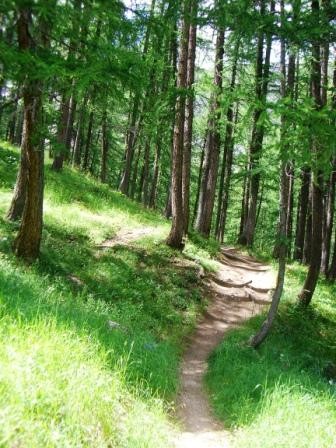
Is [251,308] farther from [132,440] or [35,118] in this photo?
[132,440]

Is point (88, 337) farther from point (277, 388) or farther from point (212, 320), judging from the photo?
point (212, 320)

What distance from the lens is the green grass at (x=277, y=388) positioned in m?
5.34

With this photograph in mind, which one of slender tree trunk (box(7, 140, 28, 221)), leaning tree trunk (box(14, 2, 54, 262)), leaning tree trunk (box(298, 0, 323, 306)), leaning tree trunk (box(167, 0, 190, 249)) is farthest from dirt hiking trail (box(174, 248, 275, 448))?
slender tree trunk (box(7, 140, 28, 221))

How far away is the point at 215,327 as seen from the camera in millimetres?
11648

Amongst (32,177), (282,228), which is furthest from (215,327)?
(32,177)

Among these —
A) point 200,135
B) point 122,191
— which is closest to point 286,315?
point 122,191

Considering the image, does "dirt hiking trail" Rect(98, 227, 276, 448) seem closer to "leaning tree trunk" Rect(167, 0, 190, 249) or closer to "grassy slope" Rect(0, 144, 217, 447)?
"grassy slope" Rect(0, 144, 217, 447)

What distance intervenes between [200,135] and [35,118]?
23.7 meters

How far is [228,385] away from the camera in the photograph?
7.54m

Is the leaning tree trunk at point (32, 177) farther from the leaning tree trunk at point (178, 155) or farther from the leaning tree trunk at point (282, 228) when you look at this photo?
the leaning tree trunk at point (178, 155)

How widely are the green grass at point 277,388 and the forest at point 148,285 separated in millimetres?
33

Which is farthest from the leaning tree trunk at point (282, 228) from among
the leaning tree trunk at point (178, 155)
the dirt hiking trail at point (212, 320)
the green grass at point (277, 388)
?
the leaning tree trunk at point (178, 155)

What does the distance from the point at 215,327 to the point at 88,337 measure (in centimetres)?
657

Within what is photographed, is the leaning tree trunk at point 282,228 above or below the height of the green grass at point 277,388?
above
